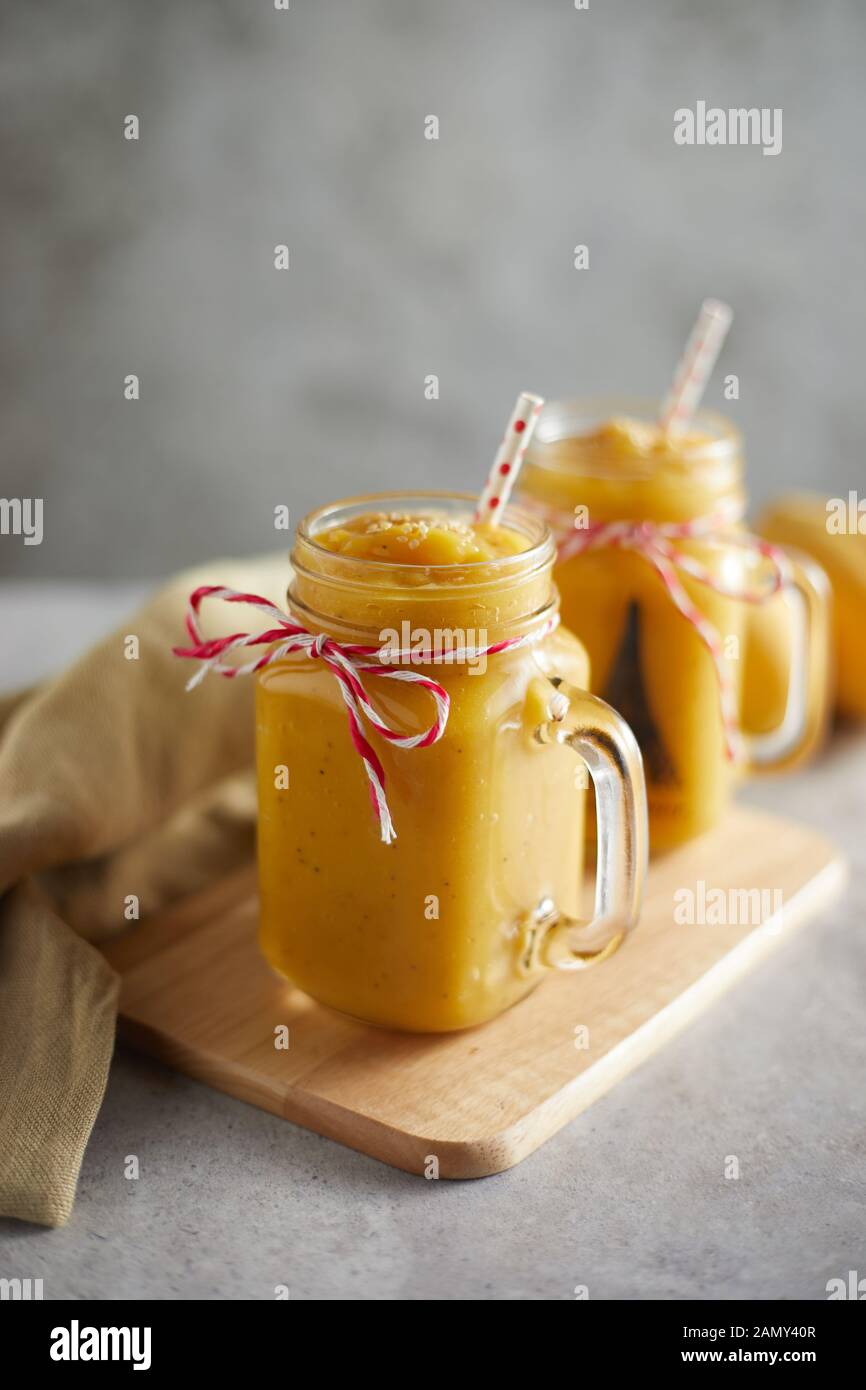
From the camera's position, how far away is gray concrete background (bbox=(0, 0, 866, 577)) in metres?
2.08

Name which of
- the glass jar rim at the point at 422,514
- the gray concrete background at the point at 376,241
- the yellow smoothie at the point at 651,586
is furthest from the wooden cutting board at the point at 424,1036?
the gray concrete background at the point at 376,241

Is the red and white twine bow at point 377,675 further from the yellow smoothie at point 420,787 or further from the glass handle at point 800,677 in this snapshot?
the glass handle at point 800,677

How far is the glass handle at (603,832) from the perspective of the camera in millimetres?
1005

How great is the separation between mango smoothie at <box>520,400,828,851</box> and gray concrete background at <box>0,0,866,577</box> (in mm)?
1021

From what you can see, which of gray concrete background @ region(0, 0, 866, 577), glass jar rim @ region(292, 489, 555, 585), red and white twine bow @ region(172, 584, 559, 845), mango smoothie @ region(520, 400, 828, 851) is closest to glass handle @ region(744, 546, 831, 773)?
mango smoothie @ region(520, 400, 828, 851)

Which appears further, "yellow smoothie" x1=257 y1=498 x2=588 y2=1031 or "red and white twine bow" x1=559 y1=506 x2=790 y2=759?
"red and white twine bow" x1=559 y1=506 x2=790 y2=759

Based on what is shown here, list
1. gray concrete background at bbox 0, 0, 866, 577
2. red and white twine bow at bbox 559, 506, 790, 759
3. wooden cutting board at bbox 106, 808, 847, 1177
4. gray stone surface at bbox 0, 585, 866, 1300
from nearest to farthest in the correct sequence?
gray stone surface at bbox 0, 585, 866, 1300 → wooden cutting board at bbox 106, 808, 847, 1177 → red and white twine bow at bbox 559, 506, 790, 759 → gray concrete background at bbox 0, 0, 866, 577

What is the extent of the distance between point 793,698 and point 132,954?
2.11 ft

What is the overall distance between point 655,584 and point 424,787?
36 centimetres

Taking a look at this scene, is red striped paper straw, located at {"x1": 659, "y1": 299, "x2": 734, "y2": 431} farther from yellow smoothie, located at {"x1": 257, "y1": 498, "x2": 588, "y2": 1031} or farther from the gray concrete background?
the gray concrete background

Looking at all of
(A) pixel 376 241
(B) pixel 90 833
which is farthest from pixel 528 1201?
(A) pixel 376 241

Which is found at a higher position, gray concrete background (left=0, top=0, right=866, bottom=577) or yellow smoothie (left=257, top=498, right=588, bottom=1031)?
gray concrete background (left=0, top=0, right=866, bottom=577)

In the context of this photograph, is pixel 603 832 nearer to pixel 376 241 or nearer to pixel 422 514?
pixel 422 514
